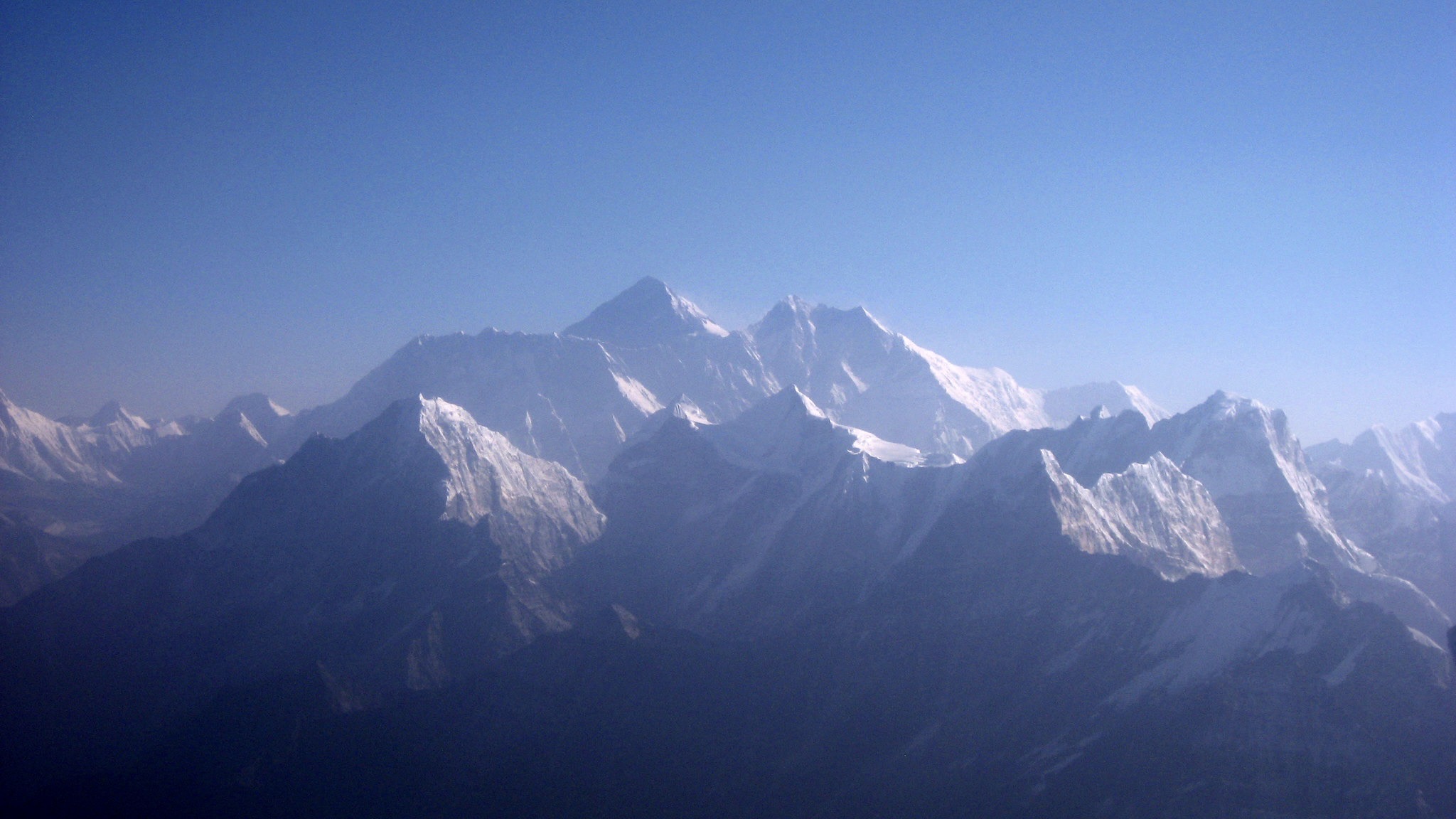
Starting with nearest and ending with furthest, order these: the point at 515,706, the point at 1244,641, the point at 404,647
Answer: the point at 1244,641 → the point at 515,706 → the point at 404,647

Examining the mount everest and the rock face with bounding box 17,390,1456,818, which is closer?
the rock face with bounding box 17,390,1456,818

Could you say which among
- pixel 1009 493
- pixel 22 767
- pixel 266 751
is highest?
pixel 22 767

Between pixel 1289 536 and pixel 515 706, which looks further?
pixel 1289 536

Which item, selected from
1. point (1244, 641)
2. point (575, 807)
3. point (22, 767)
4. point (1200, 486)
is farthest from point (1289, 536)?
point (22, 767)

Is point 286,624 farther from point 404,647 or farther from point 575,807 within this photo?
point 575,807

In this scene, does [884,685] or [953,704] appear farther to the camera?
[884,685]

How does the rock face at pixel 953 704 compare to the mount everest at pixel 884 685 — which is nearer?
the rock face at pixel 953 704

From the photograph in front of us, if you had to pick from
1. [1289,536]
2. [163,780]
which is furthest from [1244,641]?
[163,780]

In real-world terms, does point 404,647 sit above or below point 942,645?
above

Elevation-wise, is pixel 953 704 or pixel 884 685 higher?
pixel 884 685

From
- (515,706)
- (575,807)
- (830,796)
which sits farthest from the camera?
(515,706)
